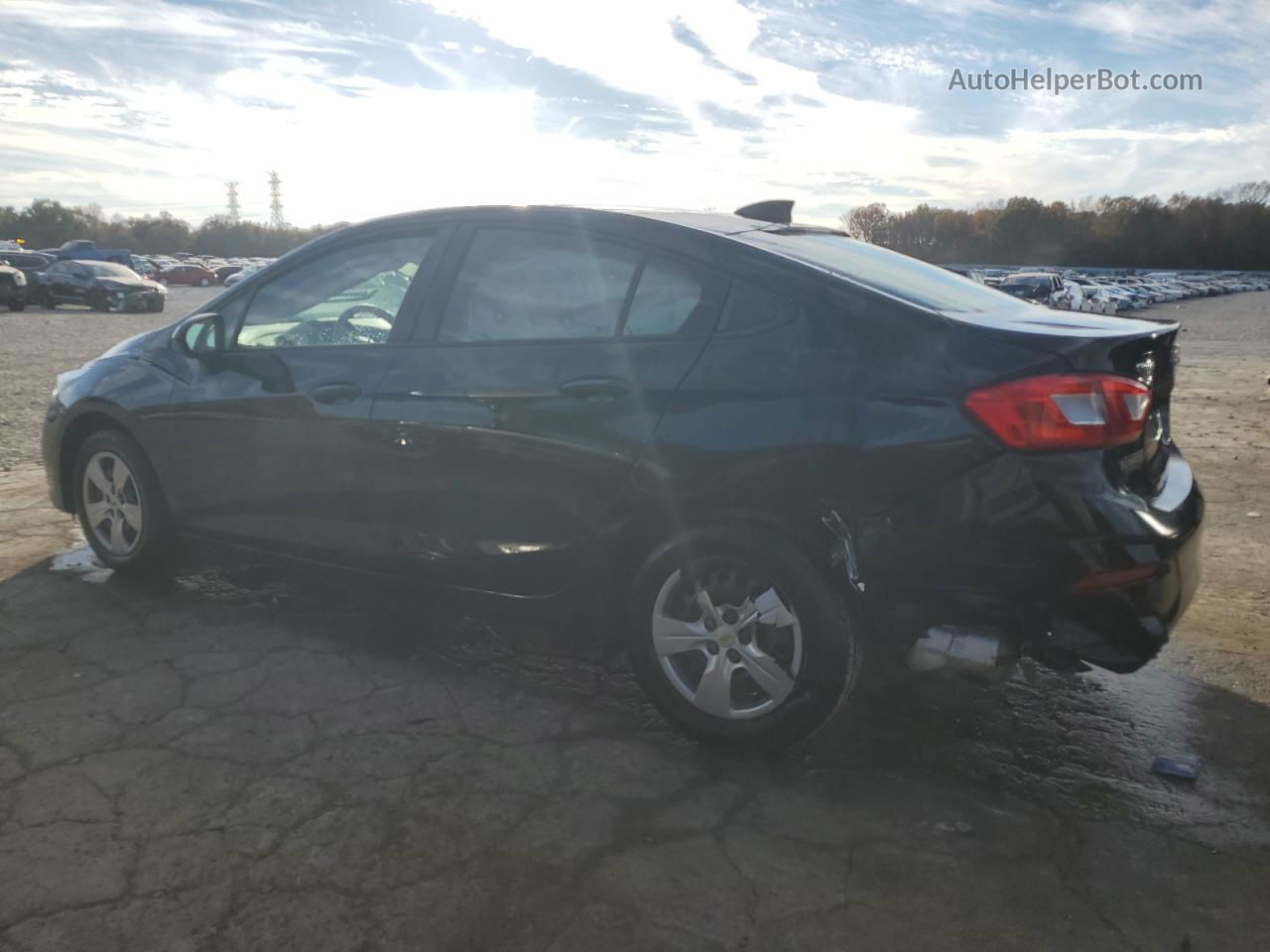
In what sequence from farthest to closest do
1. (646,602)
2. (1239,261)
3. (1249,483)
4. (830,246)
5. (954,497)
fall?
1. (1239,261)
2. (1249,483)
3. (830,246)
4. (646,602)
5. (954,497)

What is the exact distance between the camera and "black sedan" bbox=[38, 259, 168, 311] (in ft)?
93.0

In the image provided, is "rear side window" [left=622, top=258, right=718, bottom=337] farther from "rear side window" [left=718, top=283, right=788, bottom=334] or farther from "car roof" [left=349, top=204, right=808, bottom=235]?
"car roof" [left=349, top=204, right=808, bottom=235]

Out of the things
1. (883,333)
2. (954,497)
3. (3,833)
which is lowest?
(3,833)

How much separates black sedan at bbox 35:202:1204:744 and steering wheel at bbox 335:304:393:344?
0.04 ft

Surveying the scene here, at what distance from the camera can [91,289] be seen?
28.3 m

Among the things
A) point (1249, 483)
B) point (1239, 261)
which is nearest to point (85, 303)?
point (1249, 483)

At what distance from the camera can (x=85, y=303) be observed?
28.7m

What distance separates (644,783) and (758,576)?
67 cm

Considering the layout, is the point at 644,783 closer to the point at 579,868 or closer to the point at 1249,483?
the point at 579,868

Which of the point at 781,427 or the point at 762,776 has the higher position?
the point at 781,427

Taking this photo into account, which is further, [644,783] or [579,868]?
[644,783]

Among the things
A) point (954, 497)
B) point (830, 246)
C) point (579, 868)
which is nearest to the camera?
point (579, 868)

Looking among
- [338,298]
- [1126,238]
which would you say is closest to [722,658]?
[338,298]

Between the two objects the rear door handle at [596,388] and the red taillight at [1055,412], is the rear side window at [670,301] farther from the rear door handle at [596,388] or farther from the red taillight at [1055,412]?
the red taillight at [1055,412]
